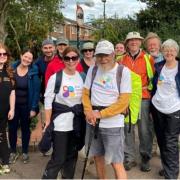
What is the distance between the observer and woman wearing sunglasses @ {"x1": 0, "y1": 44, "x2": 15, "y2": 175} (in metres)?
5.77

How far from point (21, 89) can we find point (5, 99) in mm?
435

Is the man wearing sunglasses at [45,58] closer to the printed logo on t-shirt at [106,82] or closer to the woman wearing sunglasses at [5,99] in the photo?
the woman wearing sunglasses at [5,99]

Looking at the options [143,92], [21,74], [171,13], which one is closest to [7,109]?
[21,74]

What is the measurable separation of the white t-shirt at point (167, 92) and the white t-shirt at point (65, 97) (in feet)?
3.66

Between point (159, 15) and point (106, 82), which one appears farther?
point (159, 15)

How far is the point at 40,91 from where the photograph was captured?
6.29 m

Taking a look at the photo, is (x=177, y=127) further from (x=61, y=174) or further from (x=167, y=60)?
(x=61, y=174)

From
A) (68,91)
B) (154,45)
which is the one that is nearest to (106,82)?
(68,91)

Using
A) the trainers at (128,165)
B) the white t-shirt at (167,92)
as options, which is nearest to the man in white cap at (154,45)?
the white t-shirt at (167,92)

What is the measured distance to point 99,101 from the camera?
4711 millimetres

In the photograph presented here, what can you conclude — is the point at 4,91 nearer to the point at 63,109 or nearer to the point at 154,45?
the point at 63,109

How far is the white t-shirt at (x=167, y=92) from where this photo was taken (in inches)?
205

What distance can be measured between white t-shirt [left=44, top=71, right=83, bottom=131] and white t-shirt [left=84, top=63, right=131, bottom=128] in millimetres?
274

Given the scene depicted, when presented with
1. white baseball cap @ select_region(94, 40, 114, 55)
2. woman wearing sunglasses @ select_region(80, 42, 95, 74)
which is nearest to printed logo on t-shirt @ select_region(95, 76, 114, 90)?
white baseball cap @ select_region(94, 40, 114, 55)
